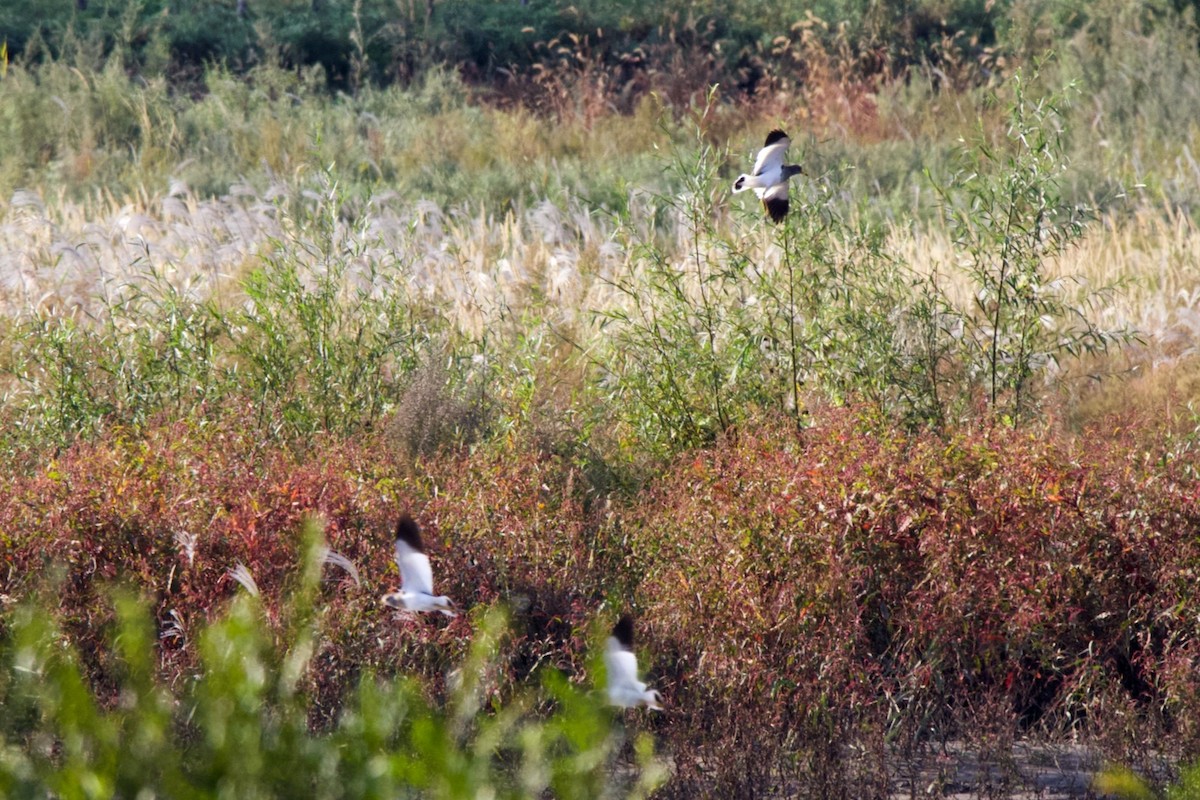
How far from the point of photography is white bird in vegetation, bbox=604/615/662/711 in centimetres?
344

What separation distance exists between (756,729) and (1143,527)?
4.57 feet

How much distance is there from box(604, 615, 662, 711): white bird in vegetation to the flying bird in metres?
2.07

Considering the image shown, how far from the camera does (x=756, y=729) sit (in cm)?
391

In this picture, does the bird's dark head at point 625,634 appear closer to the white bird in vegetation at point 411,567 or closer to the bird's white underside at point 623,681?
the bird's white underside at point 623,681

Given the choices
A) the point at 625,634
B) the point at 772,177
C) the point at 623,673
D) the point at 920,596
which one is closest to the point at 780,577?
the point at 920,596

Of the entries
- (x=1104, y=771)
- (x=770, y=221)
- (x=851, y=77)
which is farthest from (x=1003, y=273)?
(x=851, y=77)

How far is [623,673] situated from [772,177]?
2312 millimetres

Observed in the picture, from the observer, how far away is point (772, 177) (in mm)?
5238

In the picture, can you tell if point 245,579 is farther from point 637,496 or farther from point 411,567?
point 637,496

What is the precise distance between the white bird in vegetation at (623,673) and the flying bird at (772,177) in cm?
207

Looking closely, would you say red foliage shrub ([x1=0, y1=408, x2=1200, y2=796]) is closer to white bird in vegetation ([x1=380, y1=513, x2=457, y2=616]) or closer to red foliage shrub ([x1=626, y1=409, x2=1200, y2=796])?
red foliage shrub ([x1=626, y1=409, x2=1200, y2=796])

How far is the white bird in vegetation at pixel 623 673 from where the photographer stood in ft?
Result: 11.3

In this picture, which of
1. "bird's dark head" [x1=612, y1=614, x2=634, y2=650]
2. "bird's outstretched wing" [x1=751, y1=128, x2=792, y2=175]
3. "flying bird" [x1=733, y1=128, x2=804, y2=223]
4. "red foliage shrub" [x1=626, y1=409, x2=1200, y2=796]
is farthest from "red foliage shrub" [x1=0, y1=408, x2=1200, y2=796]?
"bird's outstretched wing" [x1=751, y1=128, x2=792, y2=175]

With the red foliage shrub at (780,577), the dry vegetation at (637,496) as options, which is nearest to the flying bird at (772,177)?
the dry vegetation at (637,496)
